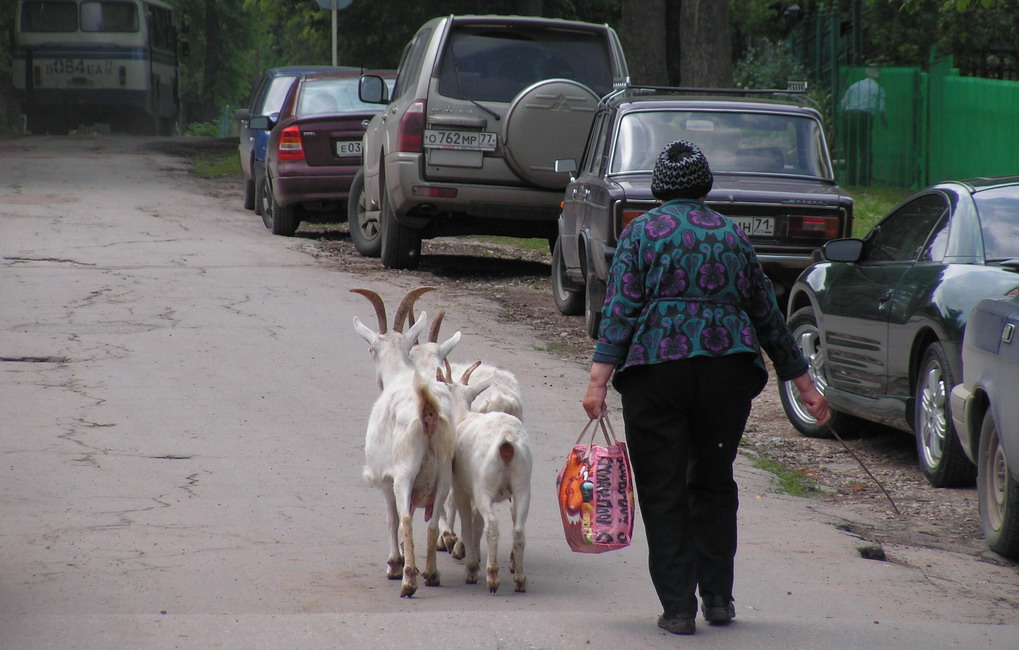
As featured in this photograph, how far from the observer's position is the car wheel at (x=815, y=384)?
890cm

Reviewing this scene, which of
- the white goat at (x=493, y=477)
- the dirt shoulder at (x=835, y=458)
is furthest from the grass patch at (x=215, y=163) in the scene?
the white goat at (x=493, y=477)

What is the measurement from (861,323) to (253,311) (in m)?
5.30

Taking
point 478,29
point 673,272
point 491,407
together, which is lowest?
point 491,407

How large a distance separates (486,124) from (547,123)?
58 cm

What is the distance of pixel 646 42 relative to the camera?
22.0m

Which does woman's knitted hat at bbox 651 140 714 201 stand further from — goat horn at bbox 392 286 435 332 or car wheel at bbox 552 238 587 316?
car wheel at bbox 552 238 587 316

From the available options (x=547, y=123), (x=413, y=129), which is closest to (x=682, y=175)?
(x=547, y=123)

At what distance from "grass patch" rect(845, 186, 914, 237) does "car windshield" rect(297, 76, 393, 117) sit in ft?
19.8

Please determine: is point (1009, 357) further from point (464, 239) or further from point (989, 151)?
point (989, 151)

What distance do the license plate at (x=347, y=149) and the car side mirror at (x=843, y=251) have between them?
352 inches

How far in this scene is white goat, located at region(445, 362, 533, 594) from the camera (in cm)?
527

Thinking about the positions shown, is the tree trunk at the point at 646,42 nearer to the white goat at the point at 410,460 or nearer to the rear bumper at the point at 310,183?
the rear bumper at the point at 310,183

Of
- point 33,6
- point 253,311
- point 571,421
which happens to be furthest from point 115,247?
point 33,6

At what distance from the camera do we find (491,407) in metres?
6.03
